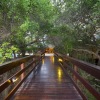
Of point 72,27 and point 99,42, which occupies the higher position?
point 72,27

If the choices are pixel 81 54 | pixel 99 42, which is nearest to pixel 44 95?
pixel 99 42

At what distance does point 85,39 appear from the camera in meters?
15.3

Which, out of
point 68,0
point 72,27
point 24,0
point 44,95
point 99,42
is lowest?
point 44,95

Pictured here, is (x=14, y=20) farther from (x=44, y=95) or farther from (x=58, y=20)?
(x=44, y=95)

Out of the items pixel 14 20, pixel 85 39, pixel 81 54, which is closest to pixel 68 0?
pixel 85 39

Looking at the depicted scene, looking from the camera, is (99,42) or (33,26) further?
(99,42)

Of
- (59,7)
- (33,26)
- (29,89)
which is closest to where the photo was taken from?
(29,89)

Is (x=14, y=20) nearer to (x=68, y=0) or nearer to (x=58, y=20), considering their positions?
(x=68, y=0)

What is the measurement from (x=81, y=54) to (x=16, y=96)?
63.9ft

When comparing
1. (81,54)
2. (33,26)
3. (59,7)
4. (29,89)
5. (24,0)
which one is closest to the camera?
(29,89)

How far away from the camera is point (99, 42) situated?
16625 mm

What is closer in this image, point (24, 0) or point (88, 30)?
point (24, 0)

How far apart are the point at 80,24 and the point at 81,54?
377 inches

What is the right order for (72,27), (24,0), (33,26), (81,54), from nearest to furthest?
(24,0), (33,26), (72,27), (81,54)
